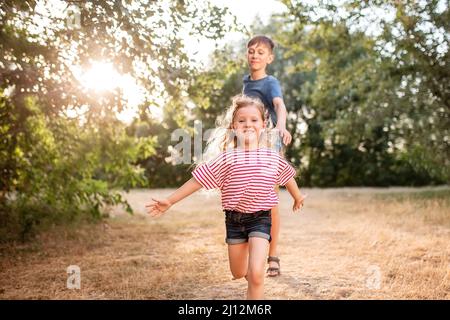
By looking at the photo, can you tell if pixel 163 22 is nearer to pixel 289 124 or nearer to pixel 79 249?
pixel 79 249

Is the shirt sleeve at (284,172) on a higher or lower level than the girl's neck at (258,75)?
lower

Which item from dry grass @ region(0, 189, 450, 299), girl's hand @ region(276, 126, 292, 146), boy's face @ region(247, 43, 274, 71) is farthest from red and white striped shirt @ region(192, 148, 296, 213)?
boy's face @ region(247, 43, 274, 71)

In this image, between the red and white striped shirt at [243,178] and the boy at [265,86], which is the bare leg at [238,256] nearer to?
the red and white striped shirt at [243,178]

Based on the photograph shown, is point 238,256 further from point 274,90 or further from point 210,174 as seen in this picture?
point 274,90

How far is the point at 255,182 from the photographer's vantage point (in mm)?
3172

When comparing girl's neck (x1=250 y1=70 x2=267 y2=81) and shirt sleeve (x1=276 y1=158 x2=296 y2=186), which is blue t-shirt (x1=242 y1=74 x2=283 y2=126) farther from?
shirt sleeve (x1=276 y1=158 x2=296 y2=186)

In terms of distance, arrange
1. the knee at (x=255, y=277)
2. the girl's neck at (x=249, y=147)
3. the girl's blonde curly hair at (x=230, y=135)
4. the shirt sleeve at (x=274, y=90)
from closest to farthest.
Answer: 1. the knee at (x=255, y=277)
2. the girl's neck at (x=249, y=147)
3. the girl's blonde curly hair at (x=230, y=135)
4. the shirt sleeve at (x=274, y=90)

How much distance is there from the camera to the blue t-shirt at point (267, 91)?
4.15 meters

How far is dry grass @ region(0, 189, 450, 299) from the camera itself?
367 cm

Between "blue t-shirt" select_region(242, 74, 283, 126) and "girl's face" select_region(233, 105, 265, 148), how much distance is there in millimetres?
818

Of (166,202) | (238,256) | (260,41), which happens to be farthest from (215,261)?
(260,41)

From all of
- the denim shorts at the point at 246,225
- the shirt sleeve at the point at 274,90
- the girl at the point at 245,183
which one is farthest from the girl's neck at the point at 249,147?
the shirt sleeve at the point at 274,90

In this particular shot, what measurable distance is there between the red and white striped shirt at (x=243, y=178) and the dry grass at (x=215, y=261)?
0.79 metres
